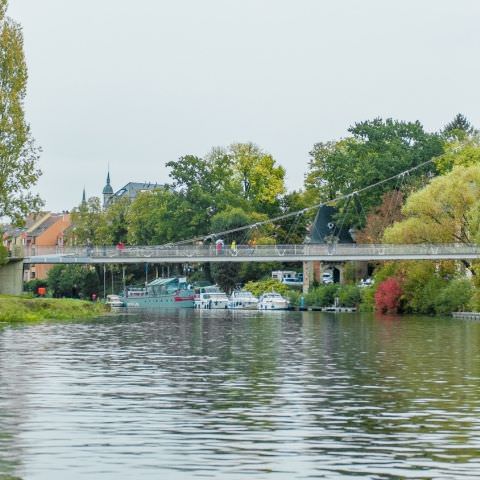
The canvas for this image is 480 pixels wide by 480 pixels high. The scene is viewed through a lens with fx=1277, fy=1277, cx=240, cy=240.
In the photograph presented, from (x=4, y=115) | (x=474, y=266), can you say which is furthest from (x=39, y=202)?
(x=474, y=266)

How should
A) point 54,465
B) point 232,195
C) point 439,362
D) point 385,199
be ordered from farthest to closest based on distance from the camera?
point 232,195
point 385,199
point 439,362
point 54,465

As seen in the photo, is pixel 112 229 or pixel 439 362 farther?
pixel 112 229

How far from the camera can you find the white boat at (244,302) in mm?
117562

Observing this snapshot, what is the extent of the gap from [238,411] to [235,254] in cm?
7819

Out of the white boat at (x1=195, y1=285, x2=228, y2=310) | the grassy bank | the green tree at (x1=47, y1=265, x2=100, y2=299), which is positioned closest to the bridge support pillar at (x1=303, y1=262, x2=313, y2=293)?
the white boat at (x1=195, y1=285, x2=228, y2=310)

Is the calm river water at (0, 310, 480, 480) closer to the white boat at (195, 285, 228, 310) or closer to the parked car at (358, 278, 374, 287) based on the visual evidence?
the parked car at (358, 278, 374, 287)

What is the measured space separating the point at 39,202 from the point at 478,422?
5562 centimetres

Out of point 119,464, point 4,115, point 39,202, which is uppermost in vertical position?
point 4,115

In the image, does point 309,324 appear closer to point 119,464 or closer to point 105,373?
point 105,373

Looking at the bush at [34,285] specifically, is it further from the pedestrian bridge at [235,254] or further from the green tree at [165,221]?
the pedestrian bridge at [235,254]

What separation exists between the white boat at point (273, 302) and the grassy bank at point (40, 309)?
3057 cm

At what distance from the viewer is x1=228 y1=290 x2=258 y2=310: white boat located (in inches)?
4628

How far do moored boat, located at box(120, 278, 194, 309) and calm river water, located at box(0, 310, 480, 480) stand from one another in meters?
78.7

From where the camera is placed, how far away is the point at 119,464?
1867cm
